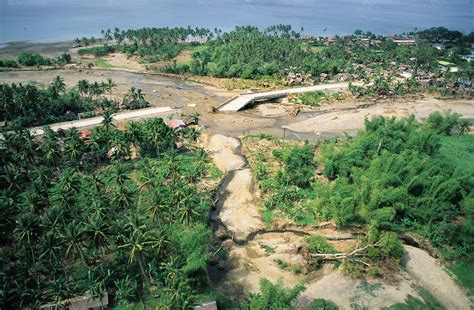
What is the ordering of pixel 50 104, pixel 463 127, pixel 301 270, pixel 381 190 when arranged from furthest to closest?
pixel 50 104 → pixel 463 127 → pixel 381 190 → pixel 301 270

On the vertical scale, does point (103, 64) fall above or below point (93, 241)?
above

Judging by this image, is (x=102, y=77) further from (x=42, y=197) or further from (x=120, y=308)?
(x=120, y=308)

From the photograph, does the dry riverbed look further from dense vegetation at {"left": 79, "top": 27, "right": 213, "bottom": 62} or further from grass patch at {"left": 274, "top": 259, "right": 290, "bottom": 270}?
dense vegetation at {"left": 79, "top": 27, "right": 213, "bottom": 62}

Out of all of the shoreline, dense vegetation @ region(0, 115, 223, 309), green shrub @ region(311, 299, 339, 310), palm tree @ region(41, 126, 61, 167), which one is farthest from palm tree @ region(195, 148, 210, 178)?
the shoreline

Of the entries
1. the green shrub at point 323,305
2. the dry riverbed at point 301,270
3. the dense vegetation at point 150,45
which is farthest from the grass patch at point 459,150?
the dense vegetation at point 150,45

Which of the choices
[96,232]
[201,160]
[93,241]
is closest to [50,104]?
[201,160]

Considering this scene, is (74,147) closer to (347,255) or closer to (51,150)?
(51,150)
